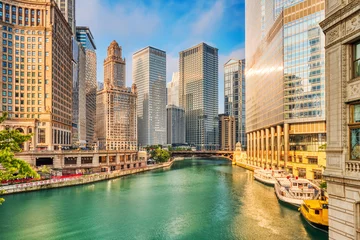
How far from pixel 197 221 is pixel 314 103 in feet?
210

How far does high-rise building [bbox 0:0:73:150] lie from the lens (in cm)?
11112

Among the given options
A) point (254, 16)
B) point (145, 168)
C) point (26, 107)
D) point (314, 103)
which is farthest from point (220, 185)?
point (254, 16)

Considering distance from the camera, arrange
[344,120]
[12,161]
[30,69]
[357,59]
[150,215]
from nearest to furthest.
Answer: [357,59]
[344,120]
[12,161]
[150,215]
[30,69]

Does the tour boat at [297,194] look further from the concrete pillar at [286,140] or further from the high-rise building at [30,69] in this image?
the high-rise building at [30,69]

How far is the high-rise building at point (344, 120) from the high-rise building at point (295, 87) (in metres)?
65.8

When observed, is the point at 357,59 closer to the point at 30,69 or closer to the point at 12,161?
the point at 12,161

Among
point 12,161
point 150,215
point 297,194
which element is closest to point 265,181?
point 297,194

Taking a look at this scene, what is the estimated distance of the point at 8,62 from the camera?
111 m

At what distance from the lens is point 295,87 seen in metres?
97.0

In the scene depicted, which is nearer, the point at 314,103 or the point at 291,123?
the point at 314,103

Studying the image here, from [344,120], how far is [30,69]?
407 ft

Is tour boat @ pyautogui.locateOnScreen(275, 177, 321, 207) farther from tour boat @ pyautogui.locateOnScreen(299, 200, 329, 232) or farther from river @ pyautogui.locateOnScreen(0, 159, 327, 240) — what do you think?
tour boat @ pyautogui.locateOnScreen(299, 200, 329, 232)

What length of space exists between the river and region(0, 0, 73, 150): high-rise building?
47.2 meters

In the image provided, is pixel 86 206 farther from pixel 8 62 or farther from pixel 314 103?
pixel 8 62
